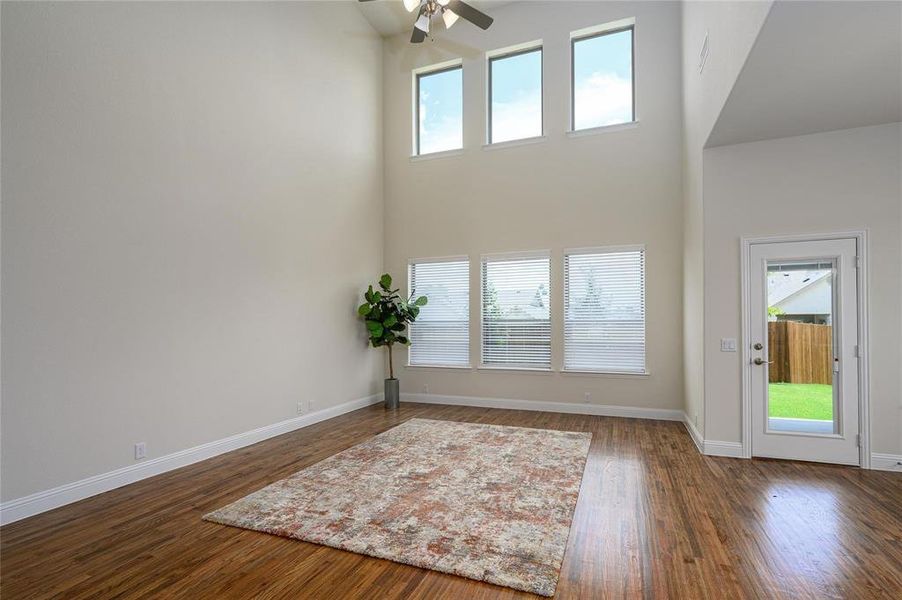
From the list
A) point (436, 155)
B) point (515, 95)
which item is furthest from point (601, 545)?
point (515, 95)

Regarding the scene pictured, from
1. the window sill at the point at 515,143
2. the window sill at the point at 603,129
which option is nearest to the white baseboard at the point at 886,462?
the window sill at the point at 603,129

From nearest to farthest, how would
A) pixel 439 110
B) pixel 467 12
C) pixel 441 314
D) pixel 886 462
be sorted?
pixel 886 462, pixel 467 12, pixel 441 314, pixel 439 110

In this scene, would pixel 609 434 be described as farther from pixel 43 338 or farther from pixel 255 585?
pixel 43 338

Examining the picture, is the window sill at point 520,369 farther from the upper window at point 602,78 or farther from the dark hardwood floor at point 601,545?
the upper window at point 602,78

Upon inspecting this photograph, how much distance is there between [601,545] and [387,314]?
180 inches

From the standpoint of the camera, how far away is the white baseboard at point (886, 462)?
383cm

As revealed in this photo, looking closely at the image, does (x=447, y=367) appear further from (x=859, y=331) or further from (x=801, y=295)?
(x=859, y=331)

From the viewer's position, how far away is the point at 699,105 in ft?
15.1

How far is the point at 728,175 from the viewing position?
4320 millimetres

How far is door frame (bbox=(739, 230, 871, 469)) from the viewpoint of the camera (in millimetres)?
3902

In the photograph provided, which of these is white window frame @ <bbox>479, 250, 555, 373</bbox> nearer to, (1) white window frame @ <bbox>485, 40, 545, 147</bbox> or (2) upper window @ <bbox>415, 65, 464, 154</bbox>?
(1) white window frame @ <bbox>485, 40, 545, 147</bbox>

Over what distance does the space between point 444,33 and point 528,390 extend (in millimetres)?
5899

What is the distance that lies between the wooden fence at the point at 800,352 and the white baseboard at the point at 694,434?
897 mm

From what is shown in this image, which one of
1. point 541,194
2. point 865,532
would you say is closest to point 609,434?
point 865,532
